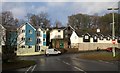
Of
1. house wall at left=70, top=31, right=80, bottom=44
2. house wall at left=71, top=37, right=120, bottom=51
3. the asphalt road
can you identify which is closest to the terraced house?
house wall at left=71, top=37, right=120, bottom=51

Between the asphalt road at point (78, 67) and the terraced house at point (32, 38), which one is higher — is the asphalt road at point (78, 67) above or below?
below

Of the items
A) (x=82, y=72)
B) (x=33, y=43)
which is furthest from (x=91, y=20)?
(x=82, y=72)

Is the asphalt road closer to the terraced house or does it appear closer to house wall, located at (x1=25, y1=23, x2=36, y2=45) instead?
the terraced house

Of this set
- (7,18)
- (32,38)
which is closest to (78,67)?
(7,18)

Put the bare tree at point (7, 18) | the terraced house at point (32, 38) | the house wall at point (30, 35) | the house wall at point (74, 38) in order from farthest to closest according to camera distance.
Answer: the house wall at point (74, 38) < the house wall at point (30, 35) < the terraced house at point (32, 38) < the bare tree at point (7, 18)

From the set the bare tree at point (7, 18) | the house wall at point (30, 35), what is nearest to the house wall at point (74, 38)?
the house wall at point (30, 35)

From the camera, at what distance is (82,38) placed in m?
90.2

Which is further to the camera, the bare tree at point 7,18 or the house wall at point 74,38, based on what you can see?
the house wall at point 74,38

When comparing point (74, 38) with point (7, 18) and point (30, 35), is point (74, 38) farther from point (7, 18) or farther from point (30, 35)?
point (7, 18)

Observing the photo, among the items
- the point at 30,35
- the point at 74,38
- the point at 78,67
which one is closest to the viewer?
the point at 78,67

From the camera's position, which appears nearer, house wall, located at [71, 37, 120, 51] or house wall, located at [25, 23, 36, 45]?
house wall, located at [25, 23, 36, 45]

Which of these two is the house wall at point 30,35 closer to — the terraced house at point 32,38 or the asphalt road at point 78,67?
the terraced house at point 32,38

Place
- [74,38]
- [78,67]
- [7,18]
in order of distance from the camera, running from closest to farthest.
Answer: [78,67]
[7,18]
[74,38]

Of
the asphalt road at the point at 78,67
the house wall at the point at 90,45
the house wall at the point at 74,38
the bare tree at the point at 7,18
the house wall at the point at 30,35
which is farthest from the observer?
the house wall at the point at 74,38
